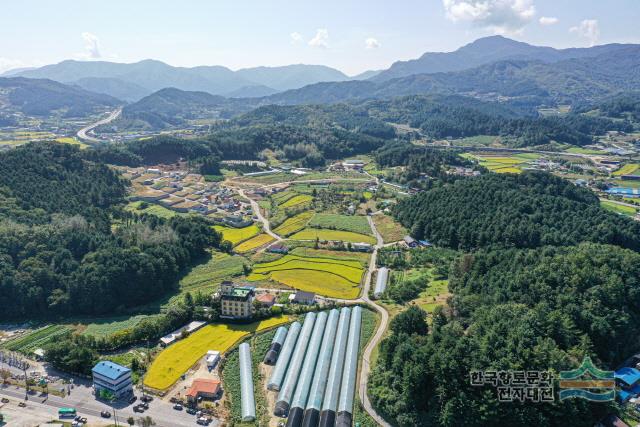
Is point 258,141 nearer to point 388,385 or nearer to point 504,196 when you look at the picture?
point 504,196

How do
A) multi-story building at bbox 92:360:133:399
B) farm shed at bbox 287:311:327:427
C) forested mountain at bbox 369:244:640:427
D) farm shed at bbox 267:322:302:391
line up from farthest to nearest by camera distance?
farm shed at bbox 267:322:302:391 → multi-story building at bbox 92:360:133:399 → farm shed at bbox 287:311:327:427 → forested mountain at bbox 369:244:640:427

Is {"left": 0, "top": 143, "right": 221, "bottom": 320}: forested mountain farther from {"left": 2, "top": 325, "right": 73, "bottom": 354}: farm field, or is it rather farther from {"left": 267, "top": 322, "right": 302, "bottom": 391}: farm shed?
{"left": 267, "top": 322, "right": 302, "bottom": 391}: farm shed

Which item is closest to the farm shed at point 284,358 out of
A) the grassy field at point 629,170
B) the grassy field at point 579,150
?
the grassy field at point 629,170

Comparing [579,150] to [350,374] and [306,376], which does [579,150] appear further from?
[306,376]

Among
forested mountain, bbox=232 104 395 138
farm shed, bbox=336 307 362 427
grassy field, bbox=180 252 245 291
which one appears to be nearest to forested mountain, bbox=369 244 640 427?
farm shed, bbox=336 307 362 427

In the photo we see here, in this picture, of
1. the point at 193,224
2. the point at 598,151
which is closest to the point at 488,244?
the point at 193,224

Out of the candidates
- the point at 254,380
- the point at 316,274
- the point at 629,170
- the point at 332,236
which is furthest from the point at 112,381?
the point at 629,170

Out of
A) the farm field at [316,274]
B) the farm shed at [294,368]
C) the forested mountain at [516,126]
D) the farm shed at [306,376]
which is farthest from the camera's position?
the forested mountain at [516,126]

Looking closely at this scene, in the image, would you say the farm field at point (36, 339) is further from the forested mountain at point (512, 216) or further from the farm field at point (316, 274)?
the forested mountain at point (512, 216)
